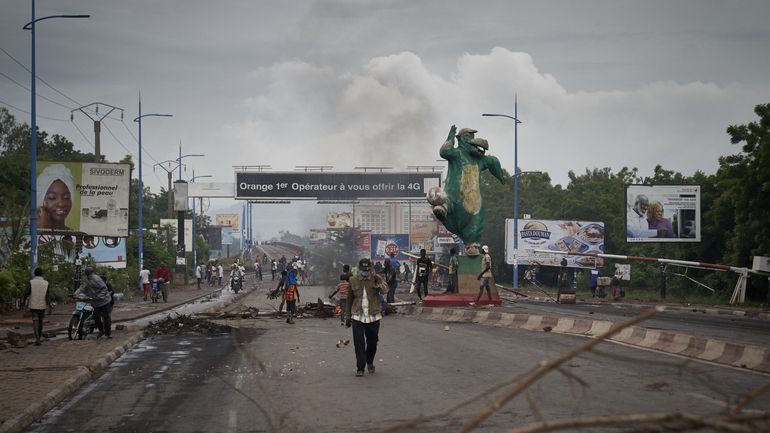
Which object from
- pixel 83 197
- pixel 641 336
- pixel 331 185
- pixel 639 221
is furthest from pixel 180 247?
pixel 641 336

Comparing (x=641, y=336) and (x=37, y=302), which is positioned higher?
(x=37, y=302)

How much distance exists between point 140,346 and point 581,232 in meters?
45.7

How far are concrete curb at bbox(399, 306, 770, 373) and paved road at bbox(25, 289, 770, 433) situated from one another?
0.52 metres

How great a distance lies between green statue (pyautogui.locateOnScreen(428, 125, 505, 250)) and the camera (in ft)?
109

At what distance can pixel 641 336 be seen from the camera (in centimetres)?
1803

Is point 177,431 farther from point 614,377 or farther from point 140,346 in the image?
point 140,346

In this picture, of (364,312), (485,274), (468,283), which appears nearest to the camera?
(364,312)

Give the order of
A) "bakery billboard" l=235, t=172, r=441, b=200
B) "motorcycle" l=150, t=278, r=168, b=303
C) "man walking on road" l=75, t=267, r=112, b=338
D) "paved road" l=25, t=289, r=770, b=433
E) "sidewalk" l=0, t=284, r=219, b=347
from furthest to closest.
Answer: "bakery billboard" l=235, t=172, r=441, b=200 < "motorcycle" l=150, t=278, r=168, b=303 < "sidewalk" l=0, t=284, r=219, b=347 < "man walking on road" l=75, t=267, r=112, b=338 < "paved road" l=25, t=289, r=770, b=433

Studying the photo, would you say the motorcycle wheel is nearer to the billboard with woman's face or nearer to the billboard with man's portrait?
the billboard with woman's face

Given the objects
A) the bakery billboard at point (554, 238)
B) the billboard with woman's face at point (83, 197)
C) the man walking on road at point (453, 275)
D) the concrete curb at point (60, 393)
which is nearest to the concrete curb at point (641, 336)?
the man walking on road at point (453, 275)

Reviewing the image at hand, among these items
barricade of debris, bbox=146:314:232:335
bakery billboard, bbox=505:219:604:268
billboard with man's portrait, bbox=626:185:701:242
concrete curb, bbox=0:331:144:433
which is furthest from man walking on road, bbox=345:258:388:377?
bakery billboard, bbox=505:219:604:268

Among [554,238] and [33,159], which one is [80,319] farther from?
[554,238]

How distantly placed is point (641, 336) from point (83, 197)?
33.9 metres

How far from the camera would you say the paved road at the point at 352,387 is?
9.71 meters
